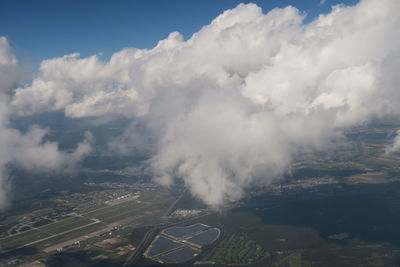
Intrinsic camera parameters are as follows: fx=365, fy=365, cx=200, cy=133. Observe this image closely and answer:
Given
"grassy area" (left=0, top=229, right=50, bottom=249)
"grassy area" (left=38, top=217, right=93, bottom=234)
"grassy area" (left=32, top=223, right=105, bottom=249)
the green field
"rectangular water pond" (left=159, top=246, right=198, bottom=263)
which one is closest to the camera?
"rectangular water pond" (left=159, top=246, right=198, bottom=263)

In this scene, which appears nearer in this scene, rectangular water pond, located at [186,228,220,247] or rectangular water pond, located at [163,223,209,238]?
rectangular water pond, located at [186,228,220,247]

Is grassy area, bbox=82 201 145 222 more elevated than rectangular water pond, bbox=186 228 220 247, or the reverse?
grassy area, bbox=82 201 145 222

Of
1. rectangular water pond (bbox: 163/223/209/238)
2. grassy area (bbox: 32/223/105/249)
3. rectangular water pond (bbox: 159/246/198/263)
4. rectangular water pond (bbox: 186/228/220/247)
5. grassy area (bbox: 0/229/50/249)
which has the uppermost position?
grassy area (bbox: 0/229/50/249)

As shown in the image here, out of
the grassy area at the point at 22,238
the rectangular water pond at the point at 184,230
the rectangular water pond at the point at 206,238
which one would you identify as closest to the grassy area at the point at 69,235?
the grassy area at the point at 22,238

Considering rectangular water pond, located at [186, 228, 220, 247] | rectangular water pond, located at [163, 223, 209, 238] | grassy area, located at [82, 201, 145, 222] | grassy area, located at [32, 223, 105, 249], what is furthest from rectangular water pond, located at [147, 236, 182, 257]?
grassy area, located at [82, 201, 145, 222]

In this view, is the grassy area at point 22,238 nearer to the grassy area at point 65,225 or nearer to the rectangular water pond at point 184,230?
the grassy area at point 65,225

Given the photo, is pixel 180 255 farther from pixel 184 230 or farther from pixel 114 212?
pixel 114 212

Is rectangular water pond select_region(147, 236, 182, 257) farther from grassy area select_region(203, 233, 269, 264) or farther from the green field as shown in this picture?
the green field

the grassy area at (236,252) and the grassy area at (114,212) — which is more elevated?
the grassy area at (114,212)
